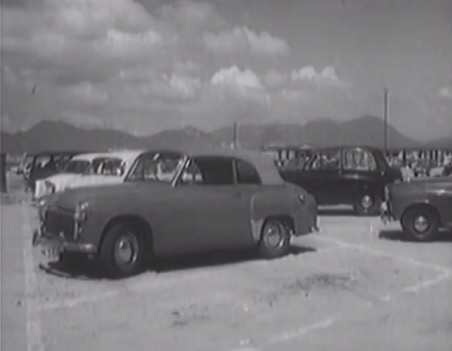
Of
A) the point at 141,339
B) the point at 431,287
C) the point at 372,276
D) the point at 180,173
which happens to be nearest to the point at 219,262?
the point at 180,173

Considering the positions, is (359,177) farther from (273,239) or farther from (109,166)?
(109,166)

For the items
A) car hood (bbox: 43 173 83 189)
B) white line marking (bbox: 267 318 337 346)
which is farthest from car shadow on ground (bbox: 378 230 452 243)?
white line marking (bbox: 267 318 337 346)

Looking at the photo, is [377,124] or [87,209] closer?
[87,209]

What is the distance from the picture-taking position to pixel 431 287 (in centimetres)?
680

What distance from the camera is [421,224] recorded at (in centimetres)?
1016

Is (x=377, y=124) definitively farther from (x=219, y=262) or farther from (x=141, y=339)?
(x=141, y=339)

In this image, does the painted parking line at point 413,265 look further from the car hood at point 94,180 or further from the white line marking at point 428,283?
the car hood at point 94,180

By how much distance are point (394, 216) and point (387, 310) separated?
463cm

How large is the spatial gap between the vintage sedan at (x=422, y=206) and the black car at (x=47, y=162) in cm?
478

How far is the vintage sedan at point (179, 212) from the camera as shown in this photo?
6.93 m

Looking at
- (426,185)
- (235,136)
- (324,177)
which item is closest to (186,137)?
(235,136)

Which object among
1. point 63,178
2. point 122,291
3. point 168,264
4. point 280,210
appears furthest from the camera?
point 63,178

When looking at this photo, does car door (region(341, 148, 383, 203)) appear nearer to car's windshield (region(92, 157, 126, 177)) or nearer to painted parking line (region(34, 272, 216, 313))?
car's windshield (region(92, 157, 126, 177))

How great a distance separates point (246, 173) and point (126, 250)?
1.84m
